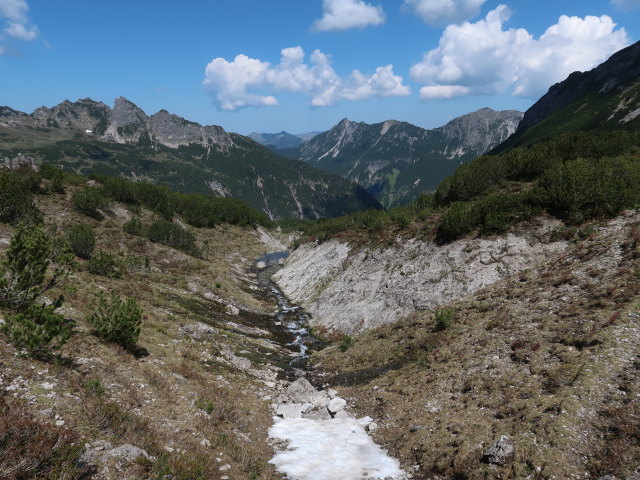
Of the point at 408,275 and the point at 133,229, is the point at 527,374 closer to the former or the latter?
the point at 408,275

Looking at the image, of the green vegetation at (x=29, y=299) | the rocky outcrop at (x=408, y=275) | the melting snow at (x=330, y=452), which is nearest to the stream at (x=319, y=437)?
the melting snow at (x=330, y=452)

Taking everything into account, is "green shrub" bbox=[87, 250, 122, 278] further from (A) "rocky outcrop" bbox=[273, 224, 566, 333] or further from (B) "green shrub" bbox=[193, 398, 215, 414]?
(B) "green shrub" bbox=[193, 398, 215, 414]

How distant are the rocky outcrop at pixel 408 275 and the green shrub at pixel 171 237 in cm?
3229

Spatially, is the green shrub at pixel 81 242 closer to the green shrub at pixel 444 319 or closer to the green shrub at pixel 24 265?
the green shrub at pixel 24 265

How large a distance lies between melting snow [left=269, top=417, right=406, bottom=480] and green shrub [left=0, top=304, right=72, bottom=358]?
35.4ft

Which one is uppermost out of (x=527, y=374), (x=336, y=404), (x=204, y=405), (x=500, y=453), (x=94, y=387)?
(x=94, y=387)

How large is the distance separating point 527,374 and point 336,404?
430 inches

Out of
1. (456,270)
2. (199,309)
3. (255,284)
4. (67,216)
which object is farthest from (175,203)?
(456,270)

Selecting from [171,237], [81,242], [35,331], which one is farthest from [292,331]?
[171,237]

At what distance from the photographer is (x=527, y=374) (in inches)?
702

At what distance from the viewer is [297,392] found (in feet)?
79.6

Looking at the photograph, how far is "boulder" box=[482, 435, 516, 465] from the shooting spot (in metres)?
13.1

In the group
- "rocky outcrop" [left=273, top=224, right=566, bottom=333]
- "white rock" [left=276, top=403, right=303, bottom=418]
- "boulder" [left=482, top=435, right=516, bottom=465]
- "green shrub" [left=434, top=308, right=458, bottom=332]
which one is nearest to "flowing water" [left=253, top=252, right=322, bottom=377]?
"rocky outcrop" [left=273, top=224, right=566, bottom=333]

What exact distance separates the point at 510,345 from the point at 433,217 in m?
31.5
